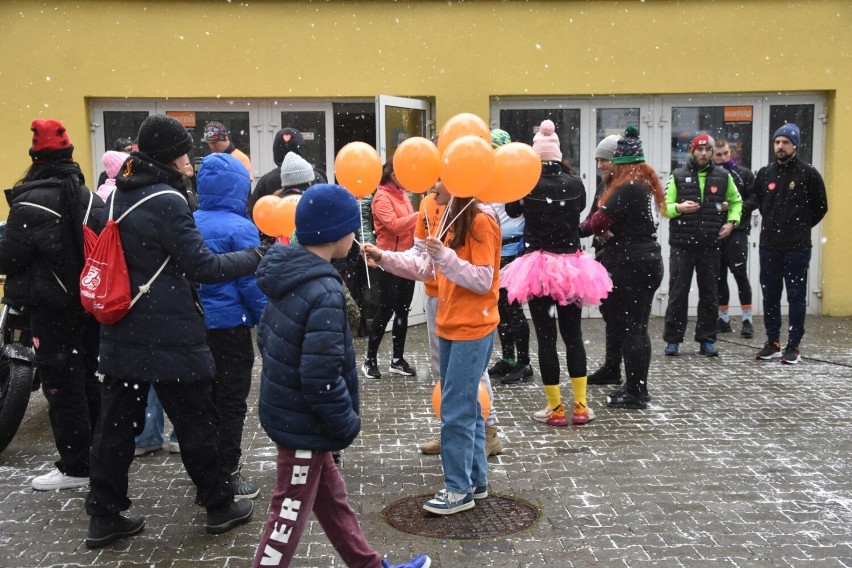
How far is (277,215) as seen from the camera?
529cm

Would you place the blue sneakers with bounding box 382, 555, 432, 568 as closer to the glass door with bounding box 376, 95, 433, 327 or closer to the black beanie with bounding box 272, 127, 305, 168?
the black beanie with bounding box 272, 127, 305, 168

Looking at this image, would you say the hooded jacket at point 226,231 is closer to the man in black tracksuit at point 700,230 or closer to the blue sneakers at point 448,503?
the blue sneakers at point 448,503

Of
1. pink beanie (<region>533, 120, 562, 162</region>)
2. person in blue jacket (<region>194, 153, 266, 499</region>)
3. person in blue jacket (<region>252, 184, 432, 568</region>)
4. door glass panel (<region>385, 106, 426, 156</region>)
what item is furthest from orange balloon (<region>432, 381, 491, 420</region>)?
door glass panel (<region>385, 106, 426, 156</region>)

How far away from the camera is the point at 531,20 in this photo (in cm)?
1118

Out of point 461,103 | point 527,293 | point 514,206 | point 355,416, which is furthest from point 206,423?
point 461,103

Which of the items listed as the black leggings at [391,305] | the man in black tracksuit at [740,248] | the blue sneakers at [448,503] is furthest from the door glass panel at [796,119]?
the blue sneakers at [448,503]

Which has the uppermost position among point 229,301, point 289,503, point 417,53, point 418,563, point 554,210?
point 417,53

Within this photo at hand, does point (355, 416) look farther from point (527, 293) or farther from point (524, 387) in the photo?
point (524, 387)

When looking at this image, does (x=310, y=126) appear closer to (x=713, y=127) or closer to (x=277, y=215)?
(x=713, y=127)

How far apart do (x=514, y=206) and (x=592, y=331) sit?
4.45 meters

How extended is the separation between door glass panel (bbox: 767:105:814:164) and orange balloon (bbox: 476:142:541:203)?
25.5ft

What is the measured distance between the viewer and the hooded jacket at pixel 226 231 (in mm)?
4938

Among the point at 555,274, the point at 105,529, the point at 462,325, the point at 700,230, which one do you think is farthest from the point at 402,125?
the point at 105,529

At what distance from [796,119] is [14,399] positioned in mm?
9883
